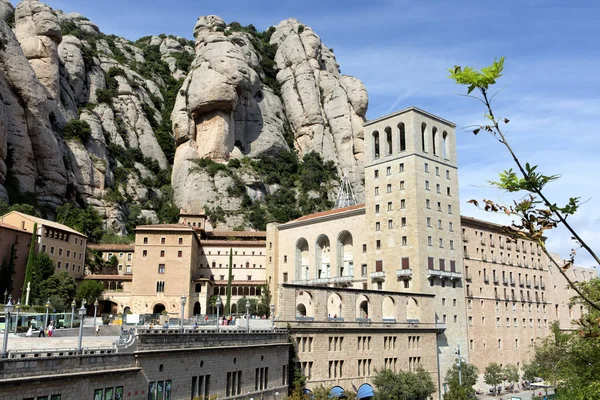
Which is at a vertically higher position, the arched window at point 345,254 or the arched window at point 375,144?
the arched window at point 375,144

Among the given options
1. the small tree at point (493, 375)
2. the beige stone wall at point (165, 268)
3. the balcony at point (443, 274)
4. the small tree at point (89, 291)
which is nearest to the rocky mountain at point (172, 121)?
the small tree at point (89, 291)

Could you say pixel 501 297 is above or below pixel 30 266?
below

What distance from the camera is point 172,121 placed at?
106562 mm

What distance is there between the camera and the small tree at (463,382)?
1839 inches

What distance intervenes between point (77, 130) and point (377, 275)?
188ft

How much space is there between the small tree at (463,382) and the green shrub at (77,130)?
66926 millimetres

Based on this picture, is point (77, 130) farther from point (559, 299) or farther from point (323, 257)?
point (559, 299)

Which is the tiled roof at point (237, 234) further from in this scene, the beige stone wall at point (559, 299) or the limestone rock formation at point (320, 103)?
the beige stone wall at point (559, 299)

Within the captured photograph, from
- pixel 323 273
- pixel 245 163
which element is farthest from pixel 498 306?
pixel 245 163

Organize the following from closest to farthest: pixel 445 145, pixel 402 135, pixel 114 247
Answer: pixel 402 135 → pixel 445 145 → pixel 114 247

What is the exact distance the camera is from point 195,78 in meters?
104

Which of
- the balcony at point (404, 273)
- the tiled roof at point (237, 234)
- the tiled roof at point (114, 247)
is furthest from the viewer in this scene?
the tiled roof at point (237, 234)

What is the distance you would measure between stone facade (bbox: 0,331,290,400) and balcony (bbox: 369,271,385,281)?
20.7 m

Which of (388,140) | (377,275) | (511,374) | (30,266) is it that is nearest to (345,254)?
(377,275)
